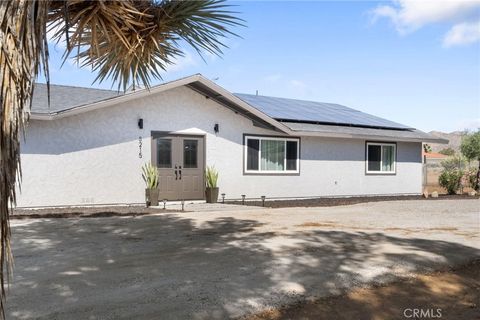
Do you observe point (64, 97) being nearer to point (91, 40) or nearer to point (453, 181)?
point (91, 40)

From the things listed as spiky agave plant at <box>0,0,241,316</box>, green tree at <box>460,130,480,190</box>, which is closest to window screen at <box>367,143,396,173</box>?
spiky agave plant at <box>0,0,241,316</box>

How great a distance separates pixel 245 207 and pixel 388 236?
244 inches

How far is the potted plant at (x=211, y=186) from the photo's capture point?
16328 mm

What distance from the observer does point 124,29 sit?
18.1ft

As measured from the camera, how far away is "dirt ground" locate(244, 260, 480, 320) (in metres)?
5.00

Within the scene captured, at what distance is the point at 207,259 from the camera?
289 inches

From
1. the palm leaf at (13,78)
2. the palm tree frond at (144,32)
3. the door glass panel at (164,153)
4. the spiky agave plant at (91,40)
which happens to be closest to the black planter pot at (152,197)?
the door glass panel at (164,153)

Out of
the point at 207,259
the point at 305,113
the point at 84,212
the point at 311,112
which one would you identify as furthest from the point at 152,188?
the point at 311,112

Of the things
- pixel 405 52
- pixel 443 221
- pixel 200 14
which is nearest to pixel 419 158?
pixel 405 52

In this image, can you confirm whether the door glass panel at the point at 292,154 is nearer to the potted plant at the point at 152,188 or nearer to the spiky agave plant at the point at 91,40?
the potted plant at the point at 152,188

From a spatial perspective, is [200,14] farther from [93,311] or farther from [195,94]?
[195,94]

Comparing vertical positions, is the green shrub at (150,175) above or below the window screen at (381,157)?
below

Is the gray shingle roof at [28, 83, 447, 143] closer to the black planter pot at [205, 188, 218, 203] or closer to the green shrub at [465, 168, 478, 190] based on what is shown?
the green shrub at [465, 168, 478, 190]
